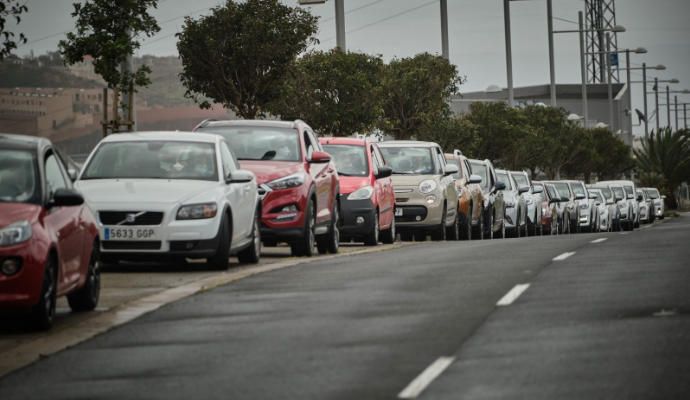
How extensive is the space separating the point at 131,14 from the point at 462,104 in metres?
98.0

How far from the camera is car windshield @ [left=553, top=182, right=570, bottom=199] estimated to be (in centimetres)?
5762

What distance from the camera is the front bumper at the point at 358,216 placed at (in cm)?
2789

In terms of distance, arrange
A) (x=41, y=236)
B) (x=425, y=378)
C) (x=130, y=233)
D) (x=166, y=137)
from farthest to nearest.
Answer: (x=166, y=137), (x=130, y=233), (x=41, y=236), (x=425, y=378)

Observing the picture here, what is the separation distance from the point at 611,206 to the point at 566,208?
11031 millimetres

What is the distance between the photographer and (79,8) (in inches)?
1235

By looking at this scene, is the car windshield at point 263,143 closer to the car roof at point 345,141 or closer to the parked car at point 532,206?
the car roof at point 345,141

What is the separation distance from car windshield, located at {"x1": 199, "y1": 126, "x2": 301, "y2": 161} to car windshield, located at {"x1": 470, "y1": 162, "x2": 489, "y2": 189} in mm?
17870

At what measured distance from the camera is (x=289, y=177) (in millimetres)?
22609

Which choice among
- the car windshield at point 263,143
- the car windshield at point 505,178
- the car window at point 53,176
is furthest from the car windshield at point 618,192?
the car window at point 53,176

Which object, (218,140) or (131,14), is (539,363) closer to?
(218,140)

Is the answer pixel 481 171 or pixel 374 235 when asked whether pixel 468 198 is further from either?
pixel 374 235

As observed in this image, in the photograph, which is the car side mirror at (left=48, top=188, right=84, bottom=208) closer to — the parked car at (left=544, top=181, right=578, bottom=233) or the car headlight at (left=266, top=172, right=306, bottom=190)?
the car headlight at (left=266, top=172, right=306, bottom=190)

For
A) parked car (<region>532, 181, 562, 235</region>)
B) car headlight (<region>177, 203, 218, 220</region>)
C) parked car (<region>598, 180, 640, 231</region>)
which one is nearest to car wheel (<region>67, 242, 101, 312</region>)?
car headlight (<region>177, 203, 218, 220</region>)

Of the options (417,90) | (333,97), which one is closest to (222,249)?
(333,97)
